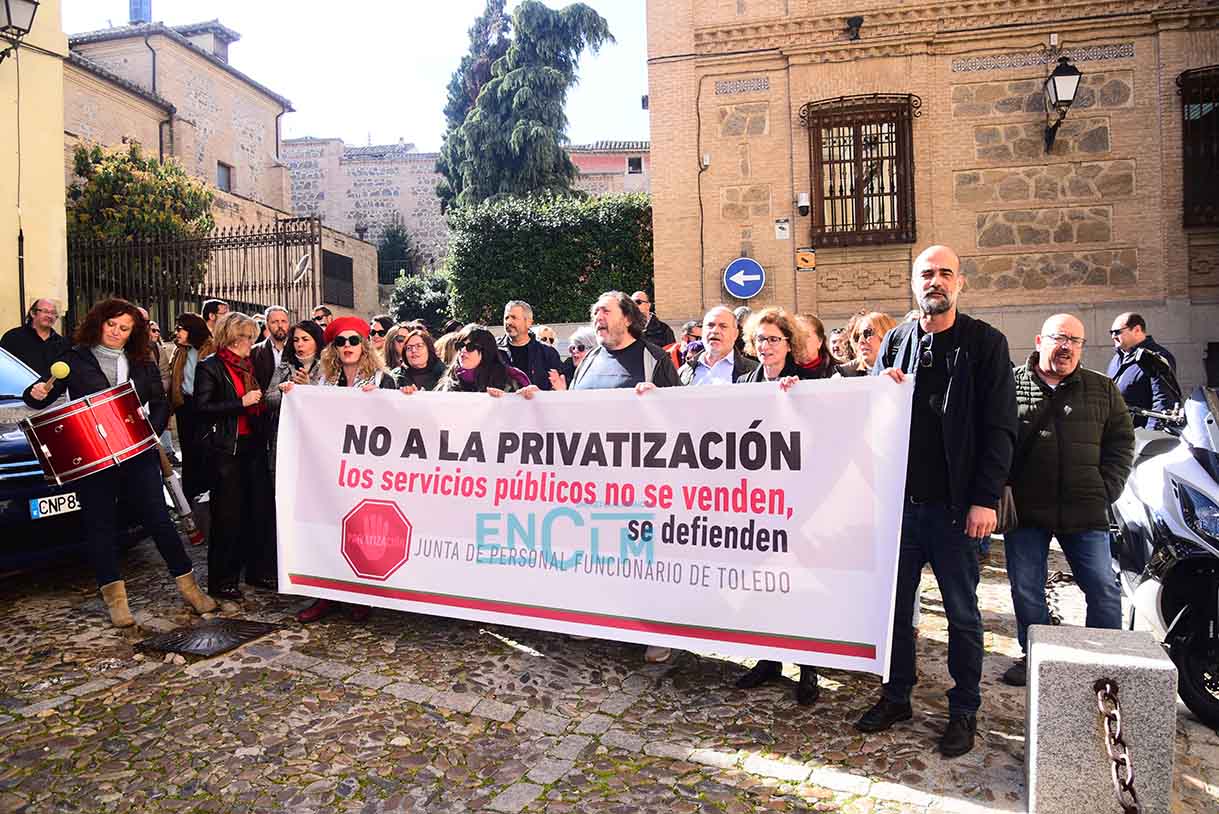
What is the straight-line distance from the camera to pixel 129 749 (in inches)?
137

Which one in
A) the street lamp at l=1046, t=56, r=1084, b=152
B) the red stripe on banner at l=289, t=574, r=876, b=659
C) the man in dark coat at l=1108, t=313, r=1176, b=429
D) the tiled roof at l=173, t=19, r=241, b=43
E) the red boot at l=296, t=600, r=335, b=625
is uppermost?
the tiled roof at l=173, t=19, r=241, b=43

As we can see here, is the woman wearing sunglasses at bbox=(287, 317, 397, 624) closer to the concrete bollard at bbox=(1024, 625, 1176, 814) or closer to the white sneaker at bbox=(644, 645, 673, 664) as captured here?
the white sneaker at bbox=(644, 645, 673, 664)

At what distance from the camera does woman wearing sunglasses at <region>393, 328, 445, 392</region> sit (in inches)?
215

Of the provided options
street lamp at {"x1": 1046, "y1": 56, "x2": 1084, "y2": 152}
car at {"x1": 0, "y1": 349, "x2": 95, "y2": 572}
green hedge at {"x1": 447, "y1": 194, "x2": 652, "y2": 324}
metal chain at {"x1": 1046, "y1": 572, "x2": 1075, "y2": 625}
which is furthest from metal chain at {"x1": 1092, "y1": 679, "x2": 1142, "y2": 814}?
green hedge at {"x1": 447, "y1": 194, "x2": 652, "y2": 324}

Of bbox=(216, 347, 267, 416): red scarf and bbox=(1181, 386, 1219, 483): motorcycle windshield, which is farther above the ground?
bbox=(216, 347, 267, 416): red scarf

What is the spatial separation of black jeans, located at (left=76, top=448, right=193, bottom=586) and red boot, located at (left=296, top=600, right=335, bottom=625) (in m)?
0.73

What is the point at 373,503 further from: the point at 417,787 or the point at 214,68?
the point at 214,68

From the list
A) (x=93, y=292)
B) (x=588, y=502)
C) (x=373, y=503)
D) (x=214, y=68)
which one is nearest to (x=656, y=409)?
(x=588, y=502)

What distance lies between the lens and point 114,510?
4.95 meters

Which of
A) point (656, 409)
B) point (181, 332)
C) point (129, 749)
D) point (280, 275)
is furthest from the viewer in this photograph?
point (280, 275)

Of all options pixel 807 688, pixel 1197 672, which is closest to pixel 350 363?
pixel 807 688

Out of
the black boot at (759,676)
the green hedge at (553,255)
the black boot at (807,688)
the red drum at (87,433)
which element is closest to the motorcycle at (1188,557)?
→ the black boot at (807,688)

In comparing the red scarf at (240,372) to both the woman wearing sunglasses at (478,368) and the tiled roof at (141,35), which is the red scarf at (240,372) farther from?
the tiled roof at (141,35)

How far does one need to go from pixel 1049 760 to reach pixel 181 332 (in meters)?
6.14
